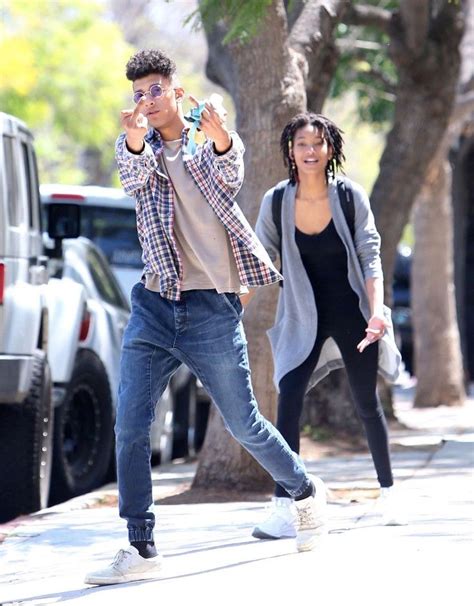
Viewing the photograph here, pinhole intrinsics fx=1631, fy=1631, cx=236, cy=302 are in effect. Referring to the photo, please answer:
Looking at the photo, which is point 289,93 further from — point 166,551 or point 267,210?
point 166,551

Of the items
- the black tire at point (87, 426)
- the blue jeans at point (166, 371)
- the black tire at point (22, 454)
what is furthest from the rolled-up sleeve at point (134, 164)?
the black tire at point (87, 426)

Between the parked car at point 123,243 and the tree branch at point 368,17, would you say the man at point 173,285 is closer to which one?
the parked car at point 123,243

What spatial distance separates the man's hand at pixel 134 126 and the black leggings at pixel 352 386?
1.68 m

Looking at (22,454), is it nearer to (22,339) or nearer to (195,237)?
(22,339)

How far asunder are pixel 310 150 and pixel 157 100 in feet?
4.37

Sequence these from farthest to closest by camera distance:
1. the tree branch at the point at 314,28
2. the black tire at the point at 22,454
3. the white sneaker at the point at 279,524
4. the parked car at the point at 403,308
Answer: the parked car at the point at 403,308, the tree branch at the point at 314,28, the black tire at the point at 22,454, the white sneaker at the point at 279,524

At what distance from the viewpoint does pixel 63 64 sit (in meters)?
35.1

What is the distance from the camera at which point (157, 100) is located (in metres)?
6.16

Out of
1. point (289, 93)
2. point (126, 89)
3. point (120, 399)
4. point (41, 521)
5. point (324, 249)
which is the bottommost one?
point (41, 521)

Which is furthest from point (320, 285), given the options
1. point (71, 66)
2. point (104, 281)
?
point (71, 66)

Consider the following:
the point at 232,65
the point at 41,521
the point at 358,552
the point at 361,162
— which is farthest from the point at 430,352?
A: the point at 361,162

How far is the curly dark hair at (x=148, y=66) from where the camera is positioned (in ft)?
20.2

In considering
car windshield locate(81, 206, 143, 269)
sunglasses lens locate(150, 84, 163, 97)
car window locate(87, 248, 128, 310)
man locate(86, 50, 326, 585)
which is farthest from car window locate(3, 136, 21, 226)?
car windshield locate(81, 206, 143, 269)

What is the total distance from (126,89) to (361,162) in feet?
46.3
